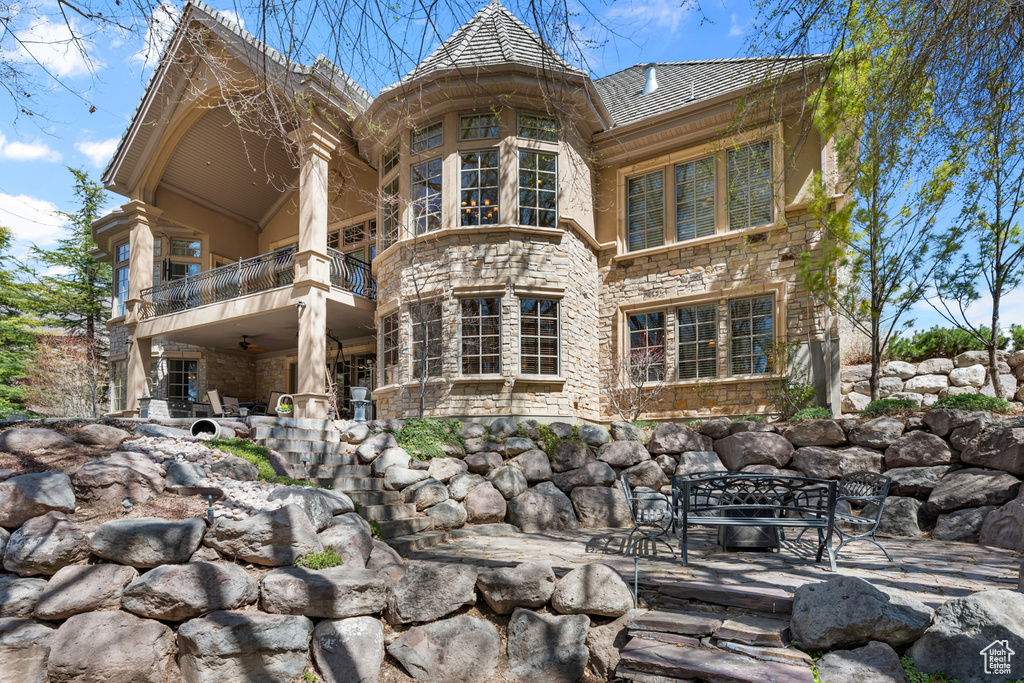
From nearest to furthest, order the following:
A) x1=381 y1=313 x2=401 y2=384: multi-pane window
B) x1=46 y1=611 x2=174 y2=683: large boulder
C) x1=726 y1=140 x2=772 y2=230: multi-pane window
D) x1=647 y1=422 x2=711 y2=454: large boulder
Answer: x1=46 y1=611 x2=174 y2=683: large boulder, x1=647 y1=422 x2=711 y2=454: large boulder, x1=726 y1=140 x2=772 y2=230: multi-pane window, x1=381 y1=313 x2=401 y2=384: multi-pane window

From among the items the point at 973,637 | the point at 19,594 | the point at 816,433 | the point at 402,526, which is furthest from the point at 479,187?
the point at 973,637

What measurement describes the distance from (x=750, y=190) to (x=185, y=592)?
10423mm

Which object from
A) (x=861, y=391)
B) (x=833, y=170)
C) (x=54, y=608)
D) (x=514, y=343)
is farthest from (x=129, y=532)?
(x=833, y=170)

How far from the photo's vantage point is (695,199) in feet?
38.2

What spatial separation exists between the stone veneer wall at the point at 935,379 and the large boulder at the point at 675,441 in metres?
3.32

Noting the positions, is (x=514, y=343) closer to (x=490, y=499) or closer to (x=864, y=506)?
(x=490, y=499)

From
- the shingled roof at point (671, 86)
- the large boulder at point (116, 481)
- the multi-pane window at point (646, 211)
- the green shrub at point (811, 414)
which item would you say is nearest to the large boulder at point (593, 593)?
the large boulder at point (116, 481)

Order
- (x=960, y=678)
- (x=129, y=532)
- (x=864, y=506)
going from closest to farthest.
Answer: (x=960, y=678) < (x=129, y=532) < (x=864, y=506)

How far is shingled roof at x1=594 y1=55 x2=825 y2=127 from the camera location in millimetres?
11867

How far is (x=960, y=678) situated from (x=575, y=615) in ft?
7.63

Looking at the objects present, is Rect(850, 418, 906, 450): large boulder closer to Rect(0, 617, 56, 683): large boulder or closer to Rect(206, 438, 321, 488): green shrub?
Rect(206, 438, 321, 488): green shrub

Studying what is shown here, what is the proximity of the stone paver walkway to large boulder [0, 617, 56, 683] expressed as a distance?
285 centimetres

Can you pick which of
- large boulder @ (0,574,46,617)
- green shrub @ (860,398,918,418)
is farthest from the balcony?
green shrub @ (860,398,918,418)

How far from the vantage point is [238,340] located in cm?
1458
